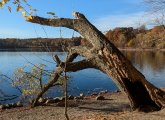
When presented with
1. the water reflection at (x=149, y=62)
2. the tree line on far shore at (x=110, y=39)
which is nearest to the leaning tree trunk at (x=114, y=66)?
the tree line on far shore at (x=110, y=39)

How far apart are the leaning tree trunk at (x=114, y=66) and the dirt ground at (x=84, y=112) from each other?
2.22 ft

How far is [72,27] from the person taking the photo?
1435cm

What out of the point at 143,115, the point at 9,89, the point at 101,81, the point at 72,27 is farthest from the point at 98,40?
the point at 101,81

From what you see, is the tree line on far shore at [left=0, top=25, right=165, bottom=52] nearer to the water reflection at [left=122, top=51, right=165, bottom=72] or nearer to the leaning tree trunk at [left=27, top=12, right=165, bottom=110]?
the leaning tree trunk at [left=27, top=12, right=165, bottom=110]

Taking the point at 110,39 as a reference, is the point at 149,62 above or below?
below

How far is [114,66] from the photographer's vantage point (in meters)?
13.1

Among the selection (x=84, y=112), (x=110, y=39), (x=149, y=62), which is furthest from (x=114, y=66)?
(x=149, y=62)

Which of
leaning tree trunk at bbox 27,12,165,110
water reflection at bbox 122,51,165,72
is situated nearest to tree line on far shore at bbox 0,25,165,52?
leaning tree trunk at bbox 27,12,165,110

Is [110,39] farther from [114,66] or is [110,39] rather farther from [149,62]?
[149,62]

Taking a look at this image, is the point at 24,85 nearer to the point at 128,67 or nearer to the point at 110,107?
the point at 110,107

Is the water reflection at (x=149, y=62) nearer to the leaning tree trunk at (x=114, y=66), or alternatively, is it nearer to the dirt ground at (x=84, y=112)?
the dirt ground at (x=84, y=112)

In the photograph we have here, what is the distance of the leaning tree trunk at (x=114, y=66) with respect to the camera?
12.9 meters

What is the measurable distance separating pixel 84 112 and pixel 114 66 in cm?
281

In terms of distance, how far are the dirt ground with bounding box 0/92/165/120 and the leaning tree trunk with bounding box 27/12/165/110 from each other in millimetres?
677
